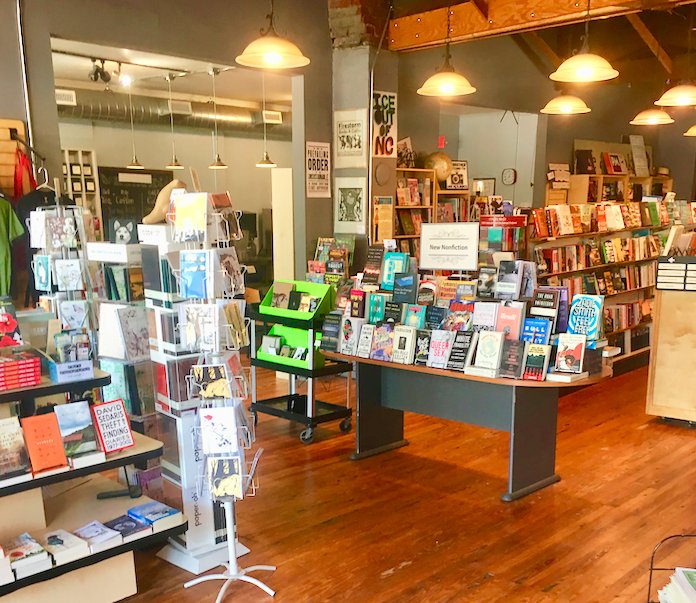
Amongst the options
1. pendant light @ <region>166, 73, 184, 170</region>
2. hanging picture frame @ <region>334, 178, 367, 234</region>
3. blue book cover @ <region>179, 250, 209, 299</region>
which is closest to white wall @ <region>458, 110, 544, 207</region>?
hanging picture frame @ <region>334, 178, 367, 234</region>

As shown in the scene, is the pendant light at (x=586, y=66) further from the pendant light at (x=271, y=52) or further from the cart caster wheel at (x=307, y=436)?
the cart caster wheel at (x=307, y=436)

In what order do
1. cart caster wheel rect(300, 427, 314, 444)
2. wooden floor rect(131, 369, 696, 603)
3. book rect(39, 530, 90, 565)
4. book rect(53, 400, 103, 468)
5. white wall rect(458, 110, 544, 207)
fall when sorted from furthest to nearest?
white wall rect(458, 110, 544, 207)
cart caster wheel rect(300, 427, 314, 444)
wooden floor rect(131, 369, 696, 603)
book rect(53, 400, 103, 468)
book rect(39, 530, 90, 565)

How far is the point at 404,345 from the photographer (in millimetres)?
4172

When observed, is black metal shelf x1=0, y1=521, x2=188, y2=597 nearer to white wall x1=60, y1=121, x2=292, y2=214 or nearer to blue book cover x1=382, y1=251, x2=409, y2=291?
blue book cover x1=382, y1=251, x2=409, y2=291

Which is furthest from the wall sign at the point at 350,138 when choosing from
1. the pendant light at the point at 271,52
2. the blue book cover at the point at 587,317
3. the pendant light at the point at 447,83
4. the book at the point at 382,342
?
the blue book cover at the point at 587,317

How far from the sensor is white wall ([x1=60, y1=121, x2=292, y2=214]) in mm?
9523

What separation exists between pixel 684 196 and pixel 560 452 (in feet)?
27.4

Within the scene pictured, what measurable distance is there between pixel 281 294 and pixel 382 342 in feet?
4.04

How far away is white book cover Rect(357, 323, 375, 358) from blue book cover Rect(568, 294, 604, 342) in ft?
4.22

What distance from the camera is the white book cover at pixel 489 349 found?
3805 mm

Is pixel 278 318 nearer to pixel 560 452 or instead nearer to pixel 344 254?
pixel 344 254

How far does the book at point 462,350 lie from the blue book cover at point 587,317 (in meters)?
0.57

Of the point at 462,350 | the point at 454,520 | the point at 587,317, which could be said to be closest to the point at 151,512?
the point at 454,520

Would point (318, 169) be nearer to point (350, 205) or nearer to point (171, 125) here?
point (350, 205)
